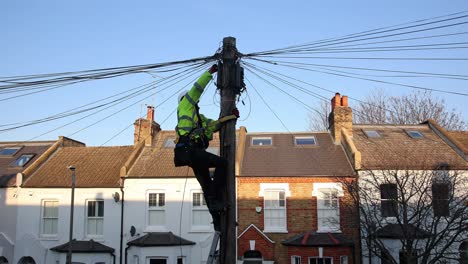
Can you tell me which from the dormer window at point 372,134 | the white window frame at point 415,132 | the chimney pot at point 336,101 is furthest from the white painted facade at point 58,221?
the white window frame at point 415,132

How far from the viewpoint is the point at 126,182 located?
22.2m

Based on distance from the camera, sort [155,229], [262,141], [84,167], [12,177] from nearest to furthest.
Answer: [155,229] < [12,177] < [84,167] < [262,141]

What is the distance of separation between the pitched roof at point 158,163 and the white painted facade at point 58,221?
1.49 metres

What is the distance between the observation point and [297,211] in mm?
21031

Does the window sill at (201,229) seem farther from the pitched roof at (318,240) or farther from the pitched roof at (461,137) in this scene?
the pitched roof at (461,137)

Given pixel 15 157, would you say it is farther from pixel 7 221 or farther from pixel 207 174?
pixel 207 174

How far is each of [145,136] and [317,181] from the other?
9.31m

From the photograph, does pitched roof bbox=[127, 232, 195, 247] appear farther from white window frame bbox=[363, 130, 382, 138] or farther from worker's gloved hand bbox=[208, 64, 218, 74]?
worker's gloved hand bbox=[208, 64, 218, 74]

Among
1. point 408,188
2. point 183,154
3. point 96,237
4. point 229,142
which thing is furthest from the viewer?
point 96,237

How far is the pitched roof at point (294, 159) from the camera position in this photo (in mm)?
21516

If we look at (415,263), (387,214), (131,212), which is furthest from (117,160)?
(415,263)

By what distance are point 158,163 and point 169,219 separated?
2817 millimetres

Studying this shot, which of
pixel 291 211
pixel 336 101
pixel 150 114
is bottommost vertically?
pixel 291 211

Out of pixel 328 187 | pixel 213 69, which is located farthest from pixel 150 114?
pixel 213 69
